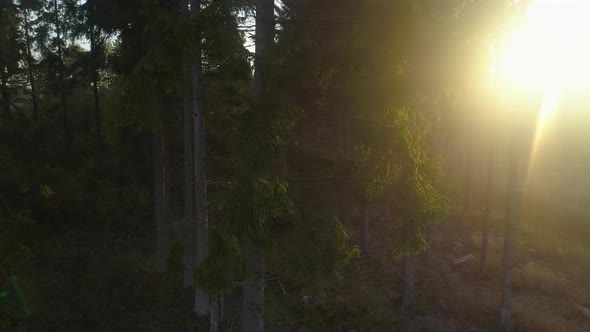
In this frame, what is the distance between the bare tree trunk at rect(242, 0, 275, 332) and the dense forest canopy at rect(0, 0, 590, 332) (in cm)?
4

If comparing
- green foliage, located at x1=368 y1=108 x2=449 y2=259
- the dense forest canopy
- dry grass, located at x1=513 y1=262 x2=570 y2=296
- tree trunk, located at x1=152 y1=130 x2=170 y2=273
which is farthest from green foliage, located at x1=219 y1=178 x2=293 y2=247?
dry grass, located at x1=513 y1=262 x2=570 y2=296

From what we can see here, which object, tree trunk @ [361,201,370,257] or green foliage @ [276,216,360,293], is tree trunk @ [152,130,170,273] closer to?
tree trunk @ [361,201,370,257]

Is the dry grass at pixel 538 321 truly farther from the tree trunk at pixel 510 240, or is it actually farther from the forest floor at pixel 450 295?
the tree trunk at pixel 510 240

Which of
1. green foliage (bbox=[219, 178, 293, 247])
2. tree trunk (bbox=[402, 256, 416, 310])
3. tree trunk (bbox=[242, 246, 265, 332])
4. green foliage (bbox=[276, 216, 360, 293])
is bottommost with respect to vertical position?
tree trunk (bbox=[402, 256, 416, 310])

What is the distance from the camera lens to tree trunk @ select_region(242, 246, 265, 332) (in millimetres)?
7277

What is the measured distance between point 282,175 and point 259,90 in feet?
5.44

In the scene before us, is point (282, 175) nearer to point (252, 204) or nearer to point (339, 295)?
point (252, 204)

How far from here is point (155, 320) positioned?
11516 millimetres

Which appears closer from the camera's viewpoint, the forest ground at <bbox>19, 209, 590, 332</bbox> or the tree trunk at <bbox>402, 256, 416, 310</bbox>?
the forest ground at <bbox>19, 209, 590, 332</bbox>

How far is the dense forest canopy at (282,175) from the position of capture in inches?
253

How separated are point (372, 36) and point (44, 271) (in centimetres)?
1442

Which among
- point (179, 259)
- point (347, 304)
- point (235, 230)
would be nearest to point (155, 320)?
point (179, 259)

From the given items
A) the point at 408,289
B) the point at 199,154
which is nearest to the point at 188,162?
the point at 199,154

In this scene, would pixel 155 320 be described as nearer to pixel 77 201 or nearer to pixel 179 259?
pixel 179 259
